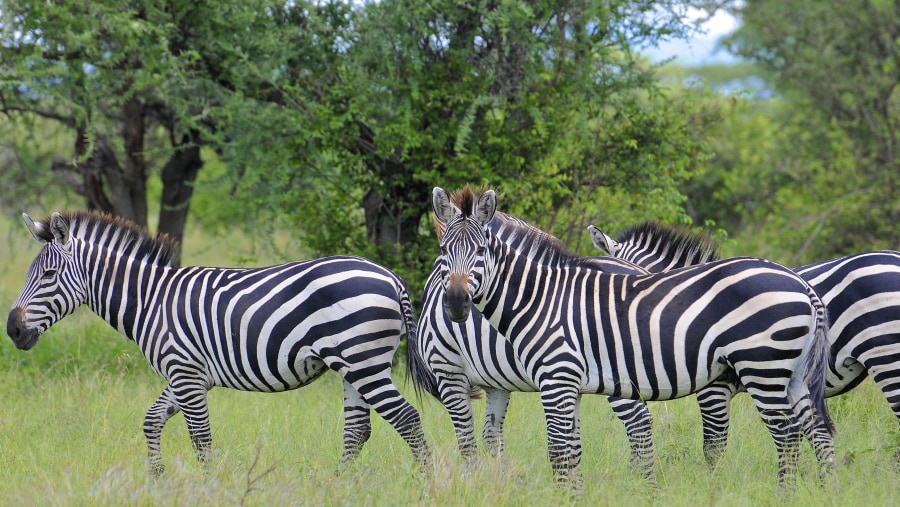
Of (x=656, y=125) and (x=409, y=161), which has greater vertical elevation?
(x=656, y=125)

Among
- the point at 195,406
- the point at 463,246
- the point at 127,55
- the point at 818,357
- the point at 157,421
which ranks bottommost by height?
the point at 157,421

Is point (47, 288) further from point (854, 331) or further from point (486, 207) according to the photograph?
point (854, 331)

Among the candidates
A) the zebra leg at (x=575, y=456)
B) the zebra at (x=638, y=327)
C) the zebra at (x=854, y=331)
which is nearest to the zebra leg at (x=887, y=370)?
the zebra at (x=854, y=331)

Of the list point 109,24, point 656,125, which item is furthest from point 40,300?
point 656,125

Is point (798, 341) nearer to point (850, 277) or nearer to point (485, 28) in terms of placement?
point (850, 277)

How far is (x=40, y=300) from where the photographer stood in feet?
20.8

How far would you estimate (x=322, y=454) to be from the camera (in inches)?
267

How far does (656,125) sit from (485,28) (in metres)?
2.25

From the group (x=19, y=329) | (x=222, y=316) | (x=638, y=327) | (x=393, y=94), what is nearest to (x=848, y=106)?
(x=393, y=94)

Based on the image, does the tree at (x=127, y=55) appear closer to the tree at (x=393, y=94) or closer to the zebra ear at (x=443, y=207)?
the tree at (x=393, y=94)

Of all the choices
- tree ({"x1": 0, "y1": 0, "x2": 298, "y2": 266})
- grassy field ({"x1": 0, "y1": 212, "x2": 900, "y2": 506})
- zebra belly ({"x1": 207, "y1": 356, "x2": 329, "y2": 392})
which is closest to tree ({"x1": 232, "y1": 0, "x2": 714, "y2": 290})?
tree ({"x1": 0, "y1": 0, "x2": 298, "y2": 266})

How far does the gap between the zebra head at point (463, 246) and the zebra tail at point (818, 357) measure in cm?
192

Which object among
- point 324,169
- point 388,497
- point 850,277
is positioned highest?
point 324,169

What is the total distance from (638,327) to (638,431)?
1.09m
